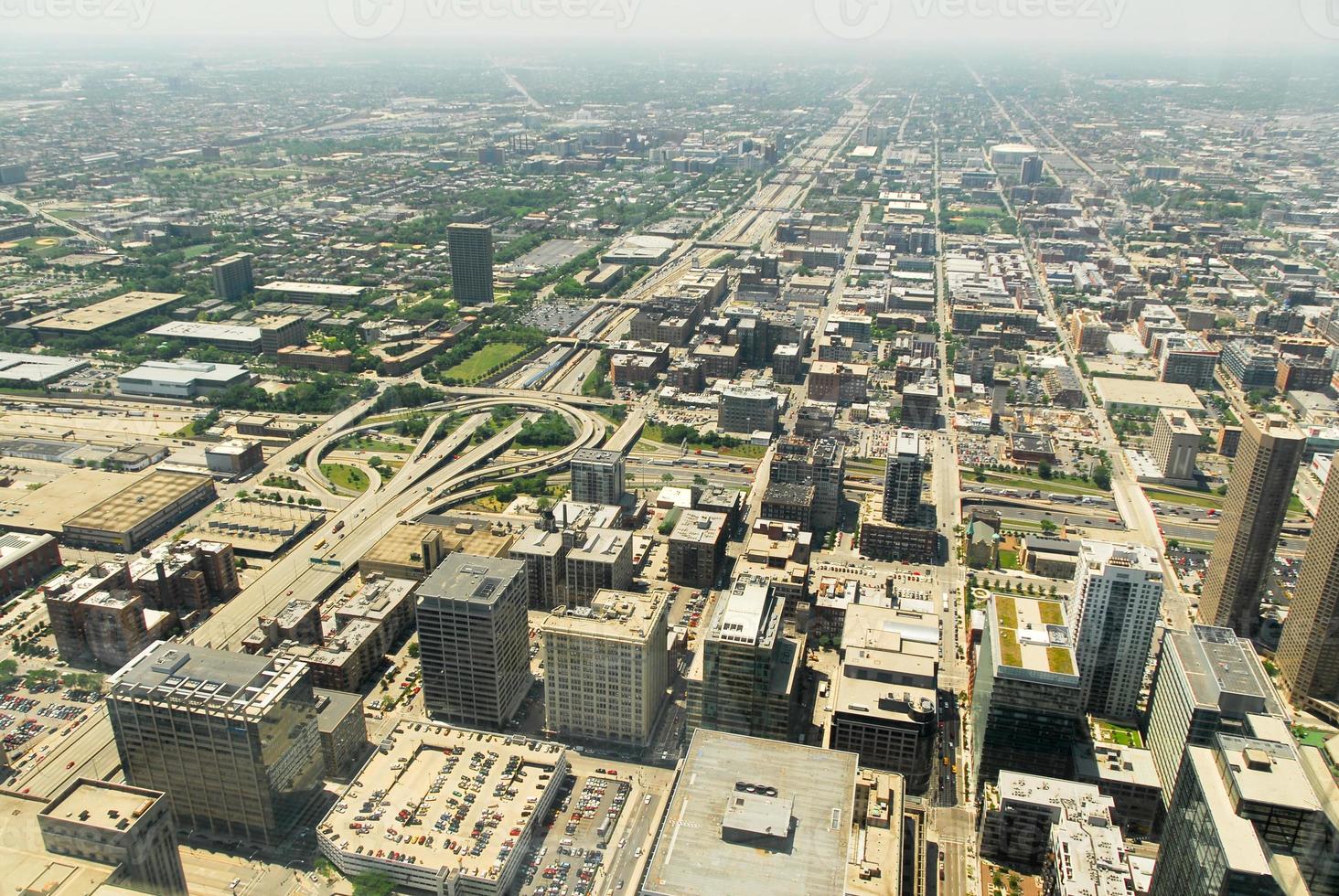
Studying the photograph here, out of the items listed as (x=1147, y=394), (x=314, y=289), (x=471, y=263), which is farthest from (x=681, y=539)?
(x=314, y=289)

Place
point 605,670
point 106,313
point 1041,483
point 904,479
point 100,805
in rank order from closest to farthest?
point 100,805, point 605,670, point 904,479, point 1041,483, point 106,313

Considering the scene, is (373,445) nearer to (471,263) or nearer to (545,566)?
(545,566)

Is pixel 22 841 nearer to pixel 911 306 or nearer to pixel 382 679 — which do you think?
pixel 382 679

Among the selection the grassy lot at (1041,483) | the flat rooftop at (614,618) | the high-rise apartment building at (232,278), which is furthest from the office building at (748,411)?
the high-rise apartment building at (232,278)

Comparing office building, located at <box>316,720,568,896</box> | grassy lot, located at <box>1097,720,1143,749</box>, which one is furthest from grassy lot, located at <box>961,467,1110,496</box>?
office building, located at <box>316,720,568,896</box>

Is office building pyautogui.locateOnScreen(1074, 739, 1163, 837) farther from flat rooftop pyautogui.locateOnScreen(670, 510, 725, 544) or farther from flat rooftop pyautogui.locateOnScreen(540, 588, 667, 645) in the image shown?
flat rooftop pyautogui.locateOnScreen(670, 510, 725, 544)

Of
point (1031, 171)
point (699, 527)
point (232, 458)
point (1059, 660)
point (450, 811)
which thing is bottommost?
point (232, 458)
